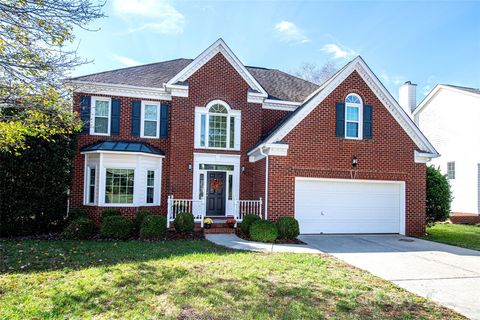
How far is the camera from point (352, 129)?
13164mm

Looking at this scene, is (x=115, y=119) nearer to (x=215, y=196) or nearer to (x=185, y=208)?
(x=185, y=208)

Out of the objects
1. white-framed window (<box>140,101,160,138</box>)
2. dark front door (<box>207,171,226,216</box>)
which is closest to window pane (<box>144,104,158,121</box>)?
white-framed window (<box>140,101,160,138</box>)

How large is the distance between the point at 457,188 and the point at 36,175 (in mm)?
22579

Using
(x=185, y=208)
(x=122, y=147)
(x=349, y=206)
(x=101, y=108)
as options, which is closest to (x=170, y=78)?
(x=101, y=108)

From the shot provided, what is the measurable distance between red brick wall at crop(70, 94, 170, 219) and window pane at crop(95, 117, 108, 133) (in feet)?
1.03

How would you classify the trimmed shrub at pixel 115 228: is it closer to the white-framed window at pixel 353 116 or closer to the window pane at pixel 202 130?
the window pane at pixel 202 130

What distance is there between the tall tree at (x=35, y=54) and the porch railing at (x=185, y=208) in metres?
6.04

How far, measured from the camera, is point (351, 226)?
13.1 m

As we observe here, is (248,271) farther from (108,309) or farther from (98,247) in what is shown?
(98,247)

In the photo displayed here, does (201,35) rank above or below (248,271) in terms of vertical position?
above

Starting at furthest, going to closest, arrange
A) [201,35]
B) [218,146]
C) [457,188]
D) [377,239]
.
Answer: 1. [457,188]
2. [201,35]
3. [218,146]
4. [377,239]

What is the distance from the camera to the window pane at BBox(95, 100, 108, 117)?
46.6 feet

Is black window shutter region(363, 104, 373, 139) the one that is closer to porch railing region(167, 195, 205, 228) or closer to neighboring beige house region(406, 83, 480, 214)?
porch railing region(167, 195, 205, 228)

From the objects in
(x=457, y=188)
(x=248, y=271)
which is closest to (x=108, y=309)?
(x=248, y=271)
